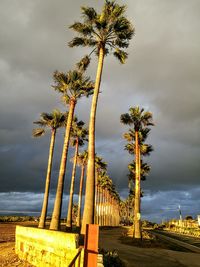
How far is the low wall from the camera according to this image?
432 inches

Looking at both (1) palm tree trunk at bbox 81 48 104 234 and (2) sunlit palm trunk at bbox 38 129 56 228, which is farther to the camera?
(2) sunlit palm trunk at bbox 38 129 56 228

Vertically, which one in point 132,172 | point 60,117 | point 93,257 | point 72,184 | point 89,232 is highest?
point 60,117

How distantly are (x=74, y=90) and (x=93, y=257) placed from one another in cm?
2345

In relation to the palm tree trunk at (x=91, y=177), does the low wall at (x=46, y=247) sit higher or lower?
lower

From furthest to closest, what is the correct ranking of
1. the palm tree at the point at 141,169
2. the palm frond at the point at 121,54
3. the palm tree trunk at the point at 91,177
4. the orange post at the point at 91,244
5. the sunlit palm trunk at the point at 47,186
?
1. the palm tree at the point at 141,169
2. the sunlit palm trunk at the point at 47,186
3. the palm frond at the point at 121,54
4. the palm tree trunk at the point at 91,177
5. the orange post at the point at 91,244

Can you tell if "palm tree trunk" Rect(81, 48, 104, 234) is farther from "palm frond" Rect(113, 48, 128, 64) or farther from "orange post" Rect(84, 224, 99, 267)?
"orange post" Rect(84, 224, 99, 267)

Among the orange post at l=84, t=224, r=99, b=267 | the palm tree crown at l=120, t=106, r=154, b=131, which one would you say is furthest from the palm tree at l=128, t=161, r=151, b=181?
the orange post at l=84, t=224, r=99, b=267

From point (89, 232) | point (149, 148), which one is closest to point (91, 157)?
point (89, 232)

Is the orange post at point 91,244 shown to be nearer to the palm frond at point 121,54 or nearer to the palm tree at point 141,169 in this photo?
the palm frond at point 121,54

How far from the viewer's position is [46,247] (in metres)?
13.6

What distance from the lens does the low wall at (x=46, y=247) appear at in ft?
36.0

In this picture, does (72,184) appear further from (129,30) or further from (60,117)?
(129,30)

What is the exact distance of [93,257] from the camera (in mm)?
7035

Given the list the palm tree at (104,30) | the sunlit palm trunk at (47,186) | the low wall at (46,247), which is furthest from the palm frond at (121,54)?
the sunlit palm trunk at (47,186)
